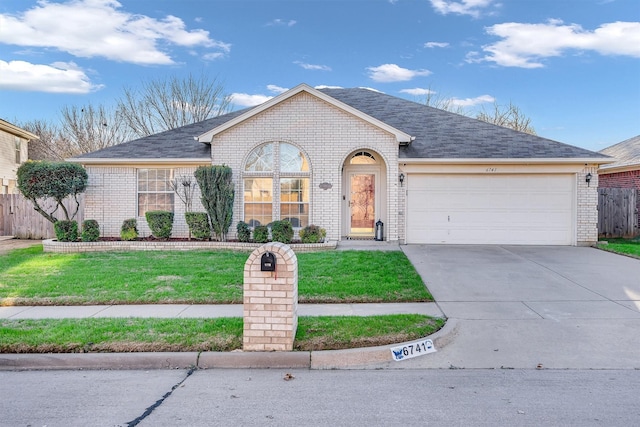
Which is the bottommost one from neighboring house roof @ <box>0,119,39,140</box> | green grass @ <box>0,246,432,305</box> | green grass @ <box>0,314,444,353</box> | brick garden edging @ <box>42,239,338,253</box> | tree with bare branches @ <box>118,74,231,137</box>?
green grass @ <box>0,314,444,353</box>

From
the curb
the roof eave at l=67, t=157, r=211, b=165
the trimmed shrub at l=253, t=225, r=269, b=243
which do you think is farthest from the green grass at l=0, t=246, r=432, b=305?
the roof eave at l=67, t=157, r=211, b=165

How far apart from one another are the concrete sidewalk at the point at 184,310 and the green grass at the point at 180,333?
Answer: 14.6 inches

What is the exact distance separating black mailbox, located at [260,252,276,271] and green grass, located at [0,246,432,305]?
2372mm

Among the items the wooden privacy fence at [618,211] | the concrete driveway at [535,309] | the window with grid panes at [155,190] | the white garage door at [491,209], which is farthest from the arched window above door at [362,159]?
the wooden privacy fence at [618,211]

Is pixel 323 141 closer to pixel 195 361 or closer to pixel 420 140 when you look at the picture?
pixel 420 140

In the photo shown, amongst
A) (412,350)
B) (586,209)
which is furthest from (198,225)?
(586,209)

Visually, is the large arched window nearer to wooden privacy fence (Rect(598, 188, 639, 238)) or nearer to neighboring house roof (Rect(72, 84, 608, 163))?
neighboring house roof (Rect(72, 84, 608, 163))

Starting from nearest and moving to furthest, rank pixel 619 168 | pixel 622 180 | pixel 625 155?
pixel 619 168 < pixel 622 180 < pixel 625 155

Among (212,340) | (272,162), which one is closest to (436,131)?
(272,162)

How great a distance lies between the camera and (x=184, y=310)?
676 centimetres

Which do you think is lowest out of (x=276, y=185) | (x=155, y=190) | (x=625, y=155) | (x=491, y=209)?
(x=491, y=209)

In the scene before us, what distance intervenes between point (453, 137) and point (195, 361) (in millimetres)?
12609

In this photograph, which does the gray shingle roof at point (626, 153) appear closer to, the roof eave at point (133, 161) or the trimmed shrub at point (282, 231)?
the trimmed shrub at point (282, 231)

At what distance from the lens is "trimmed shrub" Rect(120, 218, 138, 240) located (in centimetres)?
1331
